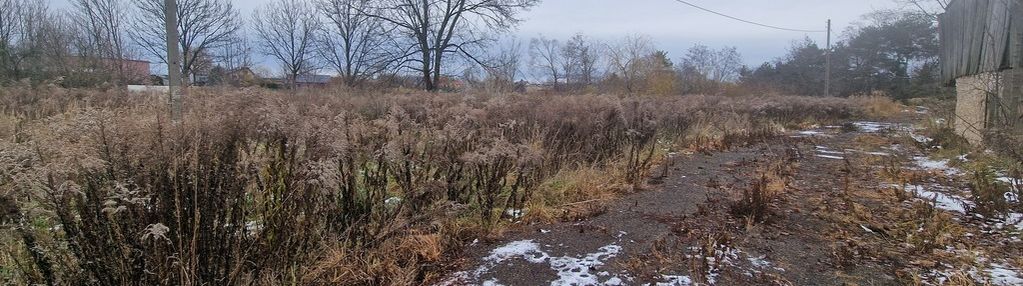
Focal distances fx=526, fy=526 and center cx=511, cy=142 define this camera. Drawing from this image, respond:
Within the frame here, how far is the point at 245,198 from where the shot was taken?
237cm

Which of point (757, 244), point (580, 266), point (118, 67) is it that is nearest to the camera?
point (580, 266)

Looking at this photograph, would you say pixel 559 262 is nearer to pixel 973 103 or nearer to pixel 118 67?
Result: pixel 973 103

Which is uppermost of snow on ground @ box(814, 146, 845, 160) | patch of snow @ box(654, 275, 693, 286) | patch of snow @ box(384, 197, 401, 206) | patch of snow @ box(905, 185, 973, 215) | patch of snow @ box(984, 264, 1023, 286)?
patch of snow @ box(384, 197, 401, 206)

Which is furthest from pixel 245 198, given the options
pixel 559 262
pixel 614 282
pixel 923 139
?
pixel 923 139

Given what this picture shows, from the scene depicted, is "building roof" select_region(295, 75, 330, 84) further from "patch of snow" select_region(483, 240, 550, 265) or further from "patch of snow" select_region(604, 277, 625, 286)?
"patch of snow" select_region(604, 277, 625, 286)

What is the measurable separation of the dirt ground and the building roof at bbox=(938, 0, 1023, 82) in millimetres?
3993

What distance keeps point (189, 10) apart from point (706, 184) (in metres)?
27.2

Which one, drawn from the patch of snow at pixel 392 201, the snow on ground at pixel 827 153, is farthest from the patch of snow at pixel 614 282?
the snow on ground at pixel 827 153

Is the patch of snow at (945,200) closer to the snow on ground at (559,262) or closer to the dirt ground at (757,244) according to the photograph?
the dirt ground at (757,244)

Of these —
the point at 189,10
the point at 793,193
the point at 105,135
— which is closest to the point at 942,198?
the point at 793,193

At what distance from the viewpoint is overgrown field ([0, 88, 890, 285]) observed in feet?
Answer: 6.45

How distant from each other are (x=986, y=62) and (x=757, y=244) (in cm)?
879

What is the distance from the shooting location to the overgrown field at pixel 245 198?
1.97 m

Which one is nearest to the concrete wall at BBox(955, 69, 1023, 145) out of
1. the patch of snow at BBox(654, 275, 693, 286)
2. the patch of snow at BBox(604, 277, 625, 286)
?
the patch of snow at BBox(654, 275, 693, 286)
